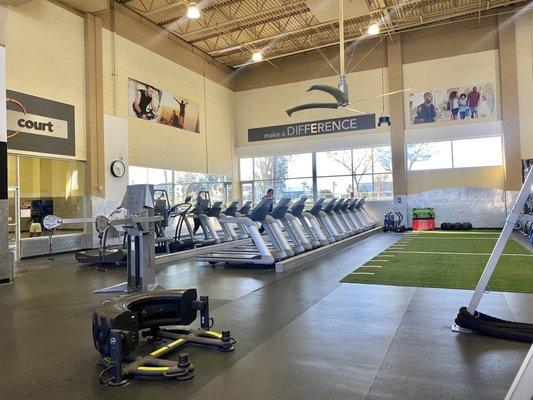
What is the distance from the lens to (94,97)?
429 inches

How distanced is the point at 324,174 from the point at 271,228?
9.00 metres

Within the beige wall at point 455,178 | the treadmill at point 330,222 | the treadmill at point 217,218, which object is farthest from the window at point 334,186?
the treadmill at point 217,218

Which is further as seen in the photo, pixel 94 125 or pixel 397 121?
pixel 397 121

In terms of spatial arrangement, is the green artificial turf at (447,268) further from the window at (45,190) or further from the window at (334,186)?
the window at (45,190)

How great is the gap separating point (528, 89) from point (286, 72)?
8.63m

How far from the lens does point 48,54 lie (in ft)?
32.2

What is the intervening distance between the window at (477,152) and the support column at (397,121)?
1783 mm

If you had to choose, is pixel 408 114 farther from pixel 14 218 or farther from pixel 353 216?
pixel 14 218

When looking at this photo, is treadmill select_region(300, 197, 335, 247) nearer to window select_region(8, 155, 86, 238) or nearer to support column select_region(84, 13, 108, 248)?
support column select_region(84, 13, 108, 248)

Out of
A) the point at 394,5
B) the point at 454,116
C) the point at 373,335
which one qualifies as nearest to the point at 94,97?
the point at 394,5

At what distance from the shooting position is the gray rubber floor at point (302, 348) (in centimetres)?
239

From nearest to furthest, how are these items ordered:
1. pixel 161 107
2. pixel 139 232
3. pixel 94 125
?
1. pixel 139 232
2. pixel 94 125
3. pixel 161 107

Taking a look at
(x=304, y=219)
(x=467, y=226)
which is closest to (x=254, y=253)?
(x=304, y=219)

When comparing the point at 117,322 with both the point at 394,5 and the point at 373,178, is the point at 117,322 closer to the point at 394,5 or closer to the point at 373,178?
the point at 394,5
